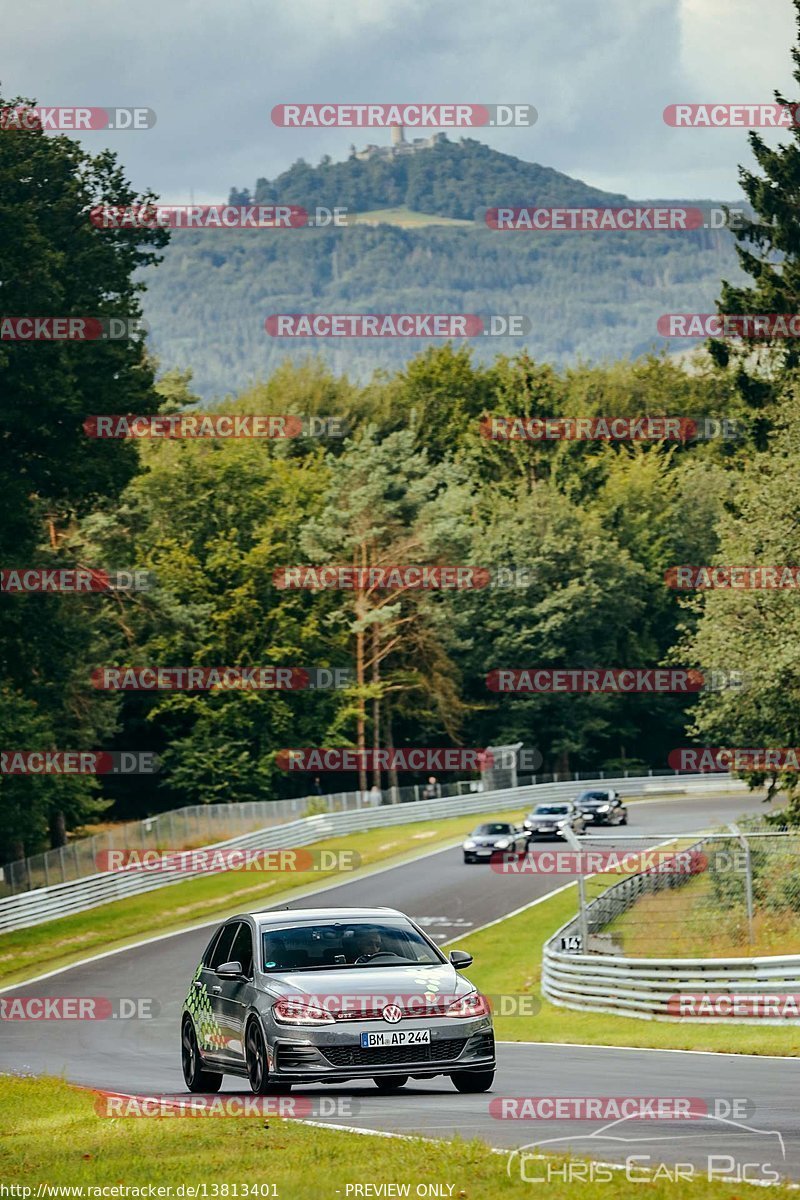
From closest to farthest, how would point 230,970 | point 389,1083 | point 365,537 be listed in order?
point 230,970 < point 389,1083 < point 365,537

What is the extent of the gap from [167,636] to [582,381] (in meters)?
48.8

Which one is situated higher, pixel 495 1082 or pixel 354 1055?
pixel 354 1055

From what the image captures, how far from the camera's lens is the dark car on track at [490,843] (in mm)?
52750

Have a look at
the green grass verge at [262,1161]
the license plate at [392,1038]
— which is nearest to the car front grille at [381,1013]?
the license plate at [392,1038]

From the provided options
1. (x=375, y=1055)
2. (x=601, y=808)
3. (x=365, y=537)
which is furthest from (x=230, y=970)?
(x=365, y=537)

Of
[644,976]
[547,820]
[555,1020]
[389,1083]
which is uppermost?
[389,1083]

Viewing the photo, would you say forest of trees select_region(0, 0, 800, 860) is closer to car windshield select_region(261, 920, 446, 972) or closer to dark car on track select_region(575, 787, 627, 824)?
dark car on track select_region(575, 787, 627, 824)

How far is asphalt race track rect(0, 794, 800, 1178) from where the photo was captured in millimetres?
10938

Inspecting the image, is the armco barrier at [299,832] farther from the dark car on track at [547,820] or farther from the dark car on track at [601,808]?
the dark car on track at [547,820]

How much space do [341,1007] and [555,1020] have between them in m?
14.9

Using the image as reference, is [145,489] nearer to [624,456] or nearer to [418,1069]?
[624,456]

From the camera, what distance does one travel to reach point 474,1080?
571 inches

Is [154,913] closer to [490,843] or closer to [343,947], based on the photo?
[490,843]

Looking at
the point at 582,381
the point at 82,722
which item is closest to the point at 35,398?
the point at 82,722
